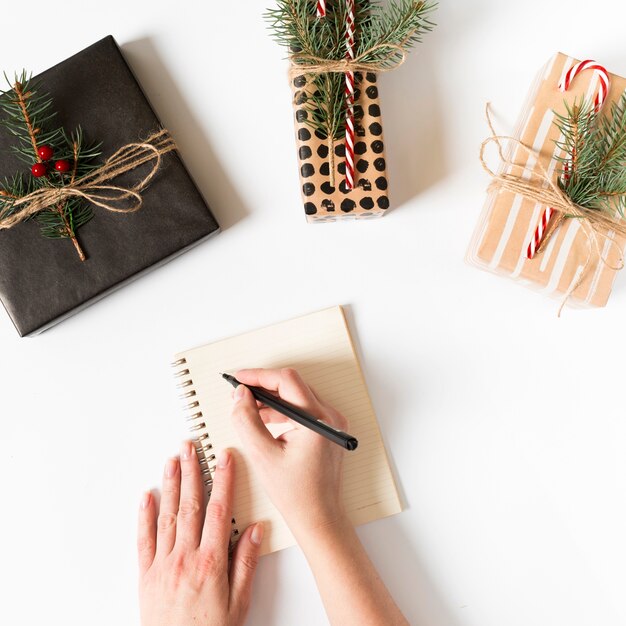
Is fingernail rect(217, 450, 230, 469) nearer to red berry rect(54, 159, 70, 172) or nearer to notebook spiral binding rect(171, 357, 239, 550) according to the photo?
notebook spiral binding rect(171, 357, 239, 550)

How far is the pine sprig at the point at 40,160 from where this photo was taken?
0.88m

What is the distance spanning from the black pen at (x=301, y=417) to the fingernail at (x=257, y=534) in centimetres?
26

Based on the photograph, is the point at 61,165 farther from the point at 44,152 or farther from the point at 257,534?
the point at 257,534

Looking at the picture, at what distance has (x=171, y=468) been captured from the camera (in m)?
0.97

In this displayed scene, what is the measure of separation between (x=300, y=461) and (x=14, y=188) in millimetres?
676

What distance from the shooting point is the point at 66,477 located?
99 centimetres

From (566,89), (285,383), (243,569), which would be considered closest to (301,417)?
(285,383)

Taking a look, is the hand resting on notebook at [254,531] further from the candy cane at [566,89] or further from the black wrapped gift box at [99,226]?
the candy cane at [566,89]

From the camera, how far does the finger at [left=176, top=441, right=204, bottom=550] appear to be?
3.12ft

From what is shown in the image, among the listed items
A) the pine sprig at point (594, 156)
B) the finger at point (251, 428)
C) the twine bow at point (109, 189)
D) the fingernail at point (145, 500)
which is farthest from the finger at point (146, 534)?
the pine sprig at point (594, 156)

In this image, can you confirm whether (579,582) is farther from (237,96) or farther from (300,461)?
(237,96)

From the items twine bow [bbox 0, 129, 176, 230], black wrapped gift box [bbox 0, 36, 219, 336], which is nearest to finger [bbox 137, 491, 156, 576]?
black wrapped gift box [bbox 0, 36, 219, 336]

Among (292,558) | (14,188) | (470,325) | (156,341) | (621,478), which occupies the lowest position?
(621,478)

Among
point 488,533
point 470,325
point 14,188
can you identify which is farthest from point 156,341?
point 488,533
